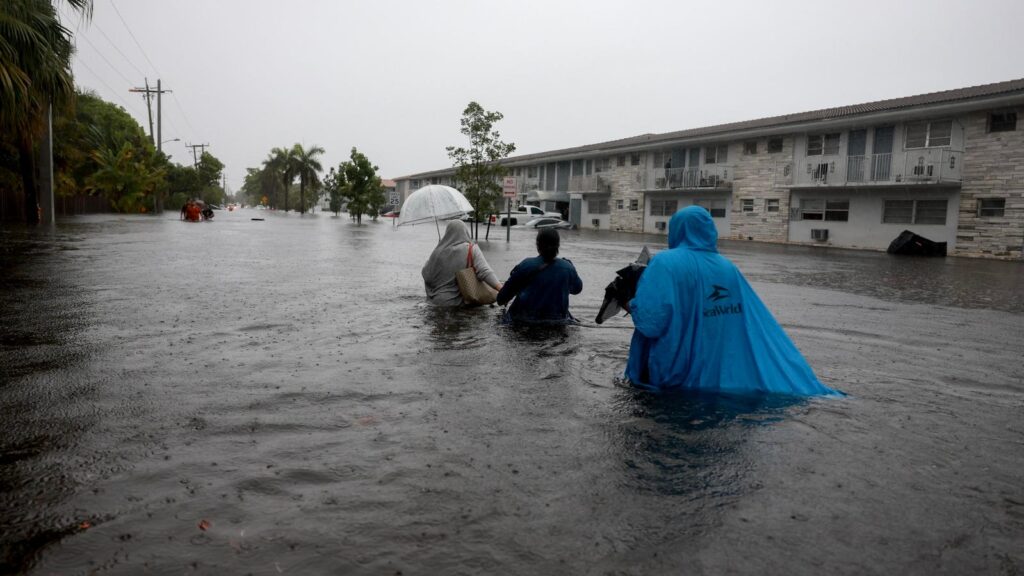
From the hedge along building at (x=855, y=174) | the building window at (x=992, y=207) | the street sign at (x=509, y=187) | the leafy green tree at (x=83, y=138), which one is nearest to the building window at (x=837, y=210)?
the hedge along building at (x=855, y=174)

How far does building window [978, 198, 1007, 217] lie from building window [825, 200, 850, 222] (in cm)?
605

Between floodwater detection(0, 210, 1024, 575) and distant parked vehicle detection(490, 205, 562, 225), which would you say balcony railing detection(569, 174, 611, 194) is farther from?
floodwater detection(0, 210, 1024, 575)

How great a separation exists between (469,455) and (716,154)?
3956 centimetres

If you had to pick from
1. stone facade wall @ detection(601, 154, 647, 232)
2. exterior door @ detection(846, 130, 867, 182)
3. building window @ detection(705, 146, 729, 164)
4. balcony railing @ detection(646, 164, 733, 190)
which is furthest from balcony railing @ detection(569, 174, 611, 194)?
exterior door @ detection(846, 130, 867, 182)

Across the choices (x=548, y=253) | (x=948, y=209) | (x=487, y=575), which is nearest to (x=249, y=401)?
(x=487, y=575)

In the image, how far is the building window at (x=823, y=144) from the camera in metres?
33.6

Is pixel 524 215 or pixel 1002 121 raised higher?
pixel 1002 121

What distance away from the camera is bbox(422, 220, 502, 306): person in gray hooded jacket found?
8.95 metres

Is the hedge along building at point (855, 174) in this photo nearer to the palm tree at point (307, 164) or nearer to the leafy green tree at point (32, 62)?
the leafy green tree at point (32, 62)

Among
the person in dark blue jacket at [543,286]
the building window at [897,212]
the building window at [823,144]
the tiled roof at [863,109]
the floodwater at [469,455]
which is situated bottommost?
the floodwater at [469,455]

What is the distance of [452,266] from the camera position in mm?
9148

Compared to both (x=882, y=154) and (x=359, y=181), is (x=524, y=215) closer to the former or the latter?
(x=359, y=181)

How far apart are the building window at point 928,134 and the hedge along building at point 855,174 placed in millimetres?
42

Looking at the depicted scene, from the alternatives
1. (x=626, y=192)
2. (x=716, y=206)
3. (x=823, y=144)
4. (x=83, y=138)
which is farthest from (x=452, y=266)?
(x=83, y=138)
